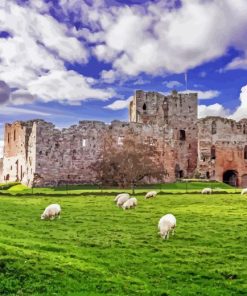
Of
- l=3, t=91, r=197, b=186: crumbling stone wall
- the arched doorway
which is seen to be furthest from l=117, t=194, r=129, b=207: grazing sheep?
the arched doorway

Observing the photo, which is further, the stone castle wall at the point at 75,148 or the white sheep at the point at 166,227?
the stone castle wall at the point at 75,148

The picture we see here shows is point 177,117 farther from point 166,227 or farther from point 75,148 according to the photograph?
point 166,227

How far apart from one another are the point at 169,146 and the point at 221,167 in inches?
509

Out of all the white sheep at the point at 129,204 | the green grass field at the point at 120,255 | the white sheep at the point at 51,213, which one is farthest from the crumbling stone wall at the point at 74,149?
the white sheep at the point at 51,213

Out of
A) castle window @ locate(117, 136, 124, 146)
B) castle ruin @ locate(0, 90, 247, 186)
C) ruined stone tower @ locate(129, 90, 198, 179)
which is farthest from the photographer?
ruined stone tower @ locate(129, 90, 198, 179)

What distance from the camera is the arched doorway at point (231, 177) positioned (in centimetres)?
9112

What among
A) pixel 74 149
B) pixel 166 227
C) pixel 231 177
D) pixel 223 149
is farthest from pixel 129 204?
pixel 231 177

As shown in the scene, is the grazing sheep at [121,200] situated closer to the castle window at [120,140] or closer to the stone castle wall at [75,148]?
the stone castle wall at [75,148]

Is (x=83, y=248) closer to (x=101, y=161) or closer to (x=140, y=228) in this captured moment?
(x=140, y=228)

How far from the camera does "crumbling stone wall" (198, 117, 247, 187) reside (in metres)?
89.5

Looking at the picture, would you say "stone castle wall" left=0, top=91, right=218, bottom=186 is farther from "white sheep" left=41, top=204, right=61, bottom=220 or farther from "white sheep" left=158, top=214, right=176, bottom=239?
"white sheep" left=158, top=214, right=176, bottom=239

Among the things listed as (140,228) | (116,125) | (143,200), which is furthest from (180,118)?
(140,228)

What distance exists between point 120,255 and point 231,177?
72.8m

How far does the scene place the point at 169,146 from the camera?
8219 centimetres
